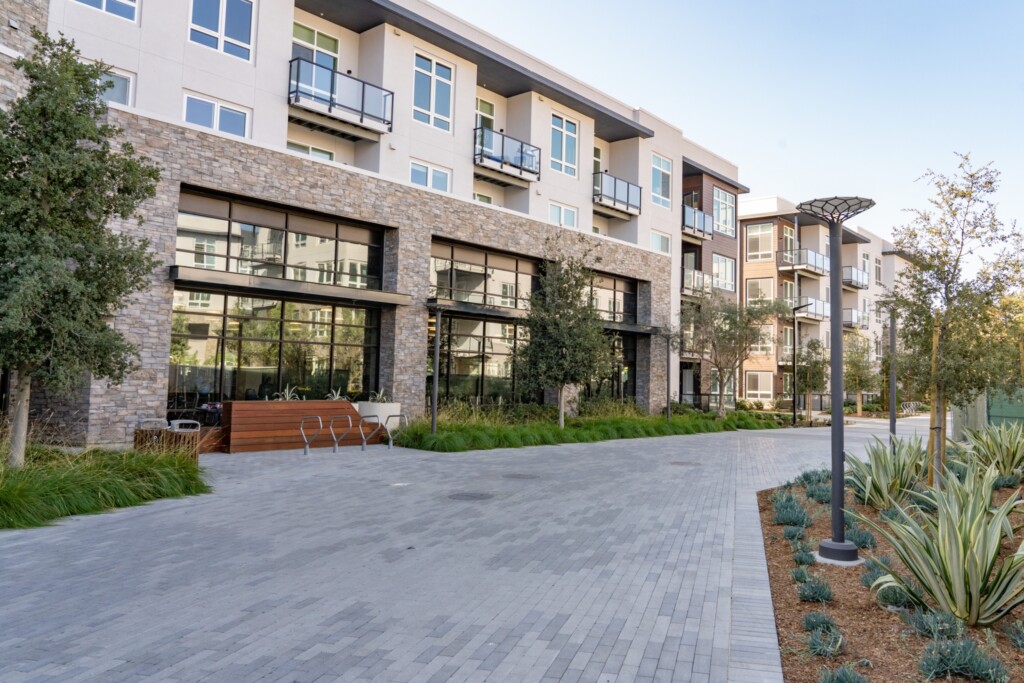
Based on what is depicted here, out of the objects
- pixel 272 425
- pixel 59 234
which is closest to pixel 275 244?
pixel 272 425

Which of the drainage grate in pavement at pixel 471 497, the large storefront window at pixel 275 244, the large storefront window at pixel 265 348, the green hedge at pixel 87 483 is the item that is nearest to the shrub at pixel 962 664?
the drainage grate in pavement at pixel 471 497

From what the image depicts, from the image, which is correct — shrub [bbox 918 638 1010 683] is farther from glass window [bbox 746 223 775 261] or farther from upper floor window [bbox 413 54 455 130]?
glass window [bbox 746 223 775 261]

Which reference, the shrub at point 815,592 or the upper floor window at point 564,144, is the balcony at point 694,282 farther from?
the shrub at point 815,592

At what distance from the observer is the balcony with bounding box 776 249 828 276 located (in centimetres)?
4288

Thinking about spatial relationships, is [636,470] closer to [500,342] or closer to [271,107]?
[500,342]

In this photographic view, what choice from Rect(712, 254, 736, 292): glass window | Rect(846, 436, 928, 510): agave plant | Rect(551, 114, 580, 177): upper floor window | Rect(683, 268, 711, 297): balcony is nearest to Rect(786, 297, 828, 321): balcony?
Rect(712, 254, 736, 292): glass window

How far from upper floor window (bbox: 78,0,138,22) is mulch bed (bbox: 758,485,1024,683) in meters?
17.8

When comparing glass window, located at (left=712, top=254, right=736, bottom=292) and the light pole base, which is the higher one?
glass window, located at (left=712, top=254, right=736, bottom=292)

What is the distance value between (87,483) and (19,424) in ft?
4.53

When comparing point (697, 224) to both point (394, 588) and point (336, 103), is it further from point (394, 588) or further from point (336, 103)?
point (394, 588)

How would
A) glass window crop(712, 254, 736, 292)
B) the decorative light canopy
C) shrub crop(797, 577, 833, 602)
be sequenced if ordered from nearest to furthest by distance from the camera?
shrub crop(797, 577, 833, 602) → the decorative light canopy → glass window crop(712, 254, 736, 292)

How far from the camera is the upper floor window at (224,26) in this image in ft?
56.4

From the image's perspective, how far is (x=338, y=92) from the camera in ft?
63.3

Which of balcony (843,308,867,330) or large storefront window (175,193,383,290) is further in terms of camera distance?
balcony (843,308,867,330)
